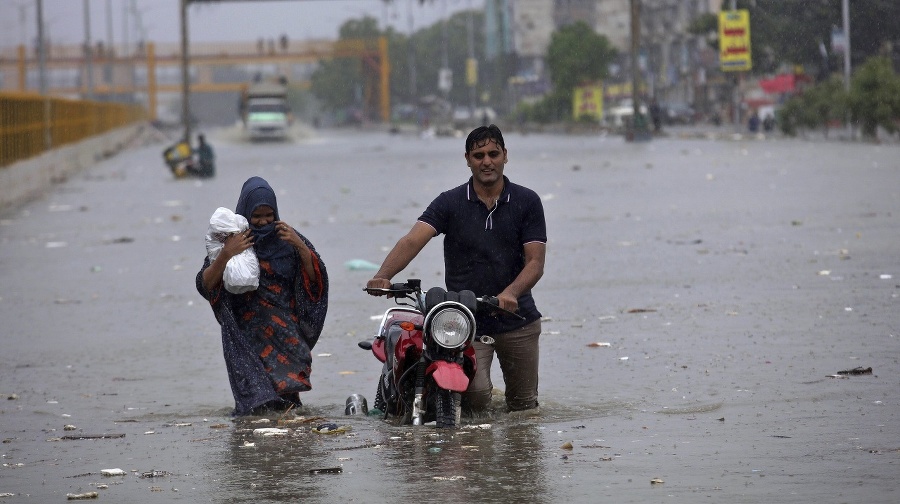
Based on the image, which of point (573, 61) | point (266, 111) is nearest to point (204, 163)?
point (266, 111)

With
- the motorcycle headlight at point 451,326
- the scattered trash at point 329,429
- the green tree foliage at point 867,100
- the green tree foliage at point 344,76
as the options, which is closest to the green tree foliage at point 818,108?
the green tree foliage at point 867,100

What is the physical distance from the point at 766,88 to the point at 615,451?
78.0 m

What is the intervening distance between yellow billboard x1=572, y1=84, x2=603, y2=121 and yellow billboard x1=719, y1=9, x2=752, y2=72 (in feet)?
69.6

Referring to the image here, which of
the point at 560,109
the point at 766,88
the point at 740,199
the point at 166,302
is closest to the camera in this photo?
the point at 166,302

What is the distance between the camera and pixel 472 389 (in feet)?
23.1

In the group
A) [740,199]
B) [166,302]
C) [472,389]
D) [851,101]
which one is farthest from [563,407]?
[851,101]

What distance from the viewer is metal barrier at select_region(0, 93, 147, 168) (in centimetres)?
2752

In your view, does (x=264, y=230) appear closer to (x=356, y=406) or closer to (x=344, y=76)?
(x=356, y=406)

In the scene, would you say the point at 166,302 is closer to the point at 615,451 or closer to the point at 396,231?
the point at 396,231

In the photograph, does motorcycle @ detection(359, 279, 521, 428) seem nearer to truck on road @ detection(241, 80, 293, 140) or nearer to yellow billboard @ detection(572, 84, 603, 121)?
truck on road @ detection(241, 80, 293, 140)

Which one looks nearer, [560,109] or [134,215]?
[134,215]

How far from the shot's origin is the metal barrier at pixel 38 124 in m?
27.5

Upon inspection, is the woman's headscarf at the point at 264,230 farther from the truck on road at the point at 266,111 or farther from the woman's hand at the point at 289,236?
the truck on road at the point at 266,111

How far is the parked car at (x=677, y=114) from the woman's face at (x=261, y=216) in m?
75.4
